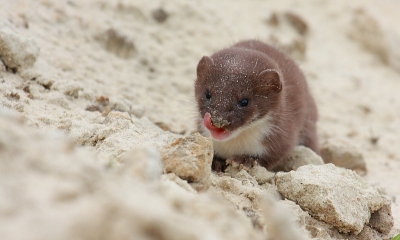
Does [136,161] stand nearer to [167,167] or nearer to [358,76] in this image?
[167,167]

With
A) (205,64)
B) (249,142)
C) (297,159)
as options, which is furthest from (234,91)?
(297,159)

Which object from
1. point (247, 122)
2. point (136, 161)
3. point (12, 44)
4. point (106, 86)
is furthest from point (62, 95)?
point (136, 161)

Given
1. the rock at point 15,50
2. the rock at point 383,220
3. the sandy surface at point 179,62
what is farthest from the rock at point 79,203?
the rock at point 15,50

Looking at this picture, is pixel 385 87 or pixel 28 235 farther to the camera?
pixel 385 87

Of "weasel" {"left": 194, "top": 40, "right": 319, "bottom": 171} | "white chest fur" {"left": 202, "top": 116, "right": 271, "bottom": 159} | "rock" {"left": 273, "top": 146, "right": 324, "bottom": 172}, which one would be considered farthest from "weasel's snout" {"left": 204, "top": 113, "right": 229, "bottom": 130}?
"rock" {"left": 273, "top": 146, "right": 324, "bottom": 172}

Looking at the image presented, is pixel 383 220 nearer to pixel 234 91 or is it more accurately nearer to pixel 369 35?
pixel 234 91

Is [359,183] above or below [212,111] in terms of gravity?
below

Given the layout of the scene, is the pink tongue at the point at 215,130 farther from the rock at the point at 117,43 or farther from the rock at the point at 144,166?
the rock at the point at 117,43

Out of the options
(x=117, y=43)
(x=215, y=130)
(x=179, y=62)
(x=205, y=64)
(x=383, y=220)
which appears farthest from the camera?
(x=179, y=62)
